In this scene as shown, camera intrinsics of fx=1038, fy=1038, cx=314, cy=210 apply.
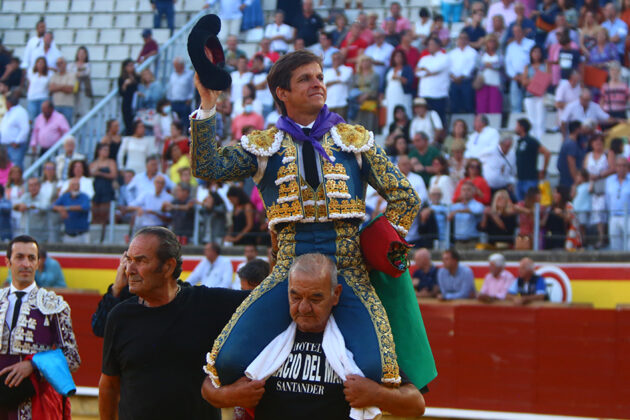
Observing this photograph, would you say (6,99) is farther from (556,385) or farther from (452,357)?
(556,385)

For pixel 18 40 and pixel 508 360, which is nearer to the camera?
pixel 508 360

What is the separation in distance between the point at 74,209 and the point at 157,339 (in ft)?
25.7

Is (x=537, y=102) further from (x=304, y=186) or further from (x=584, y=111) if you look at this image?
(x=304, y=186)

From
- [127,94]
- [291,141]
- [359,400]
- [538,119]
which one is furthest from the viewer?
[127,94]

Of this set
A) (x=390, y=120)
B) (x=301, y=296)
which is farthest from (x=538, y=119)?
(x=301, y=296)

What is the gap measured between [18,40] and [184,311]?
1326 centimetres

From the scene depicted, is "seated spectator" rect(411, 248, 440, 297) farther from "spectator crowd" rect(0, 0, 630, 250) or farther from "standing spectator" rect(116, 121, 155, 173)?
"standing spectator" rect(116, 121, 155, 173)

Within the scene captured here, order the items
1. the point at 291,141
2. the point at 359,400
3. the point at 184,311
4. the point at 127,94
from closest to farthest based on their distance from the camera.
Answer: the point at 359,400 < the point at 291,141 < the point at 184,311 < the point at 127,94

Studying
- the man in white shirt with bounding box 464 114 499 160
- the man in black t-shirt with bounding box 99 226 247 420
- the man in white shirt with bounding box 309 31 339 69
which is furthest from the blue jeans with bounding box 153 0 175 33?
the man in black t-shirt with bounding box 99 226 247 420

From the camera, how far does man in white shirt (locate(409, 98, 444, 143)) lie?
1073 cm

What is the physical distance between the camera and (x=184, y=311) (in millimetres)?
4020

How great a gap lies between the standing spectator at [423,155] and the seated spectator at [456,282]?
1163 millimetres

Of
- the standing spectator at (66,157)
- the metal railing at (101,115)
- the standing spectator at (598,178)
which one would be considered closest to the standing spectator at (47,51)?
the metal railing at (101,115)

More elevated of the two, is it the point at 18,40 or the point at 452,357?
the point at 18,40
